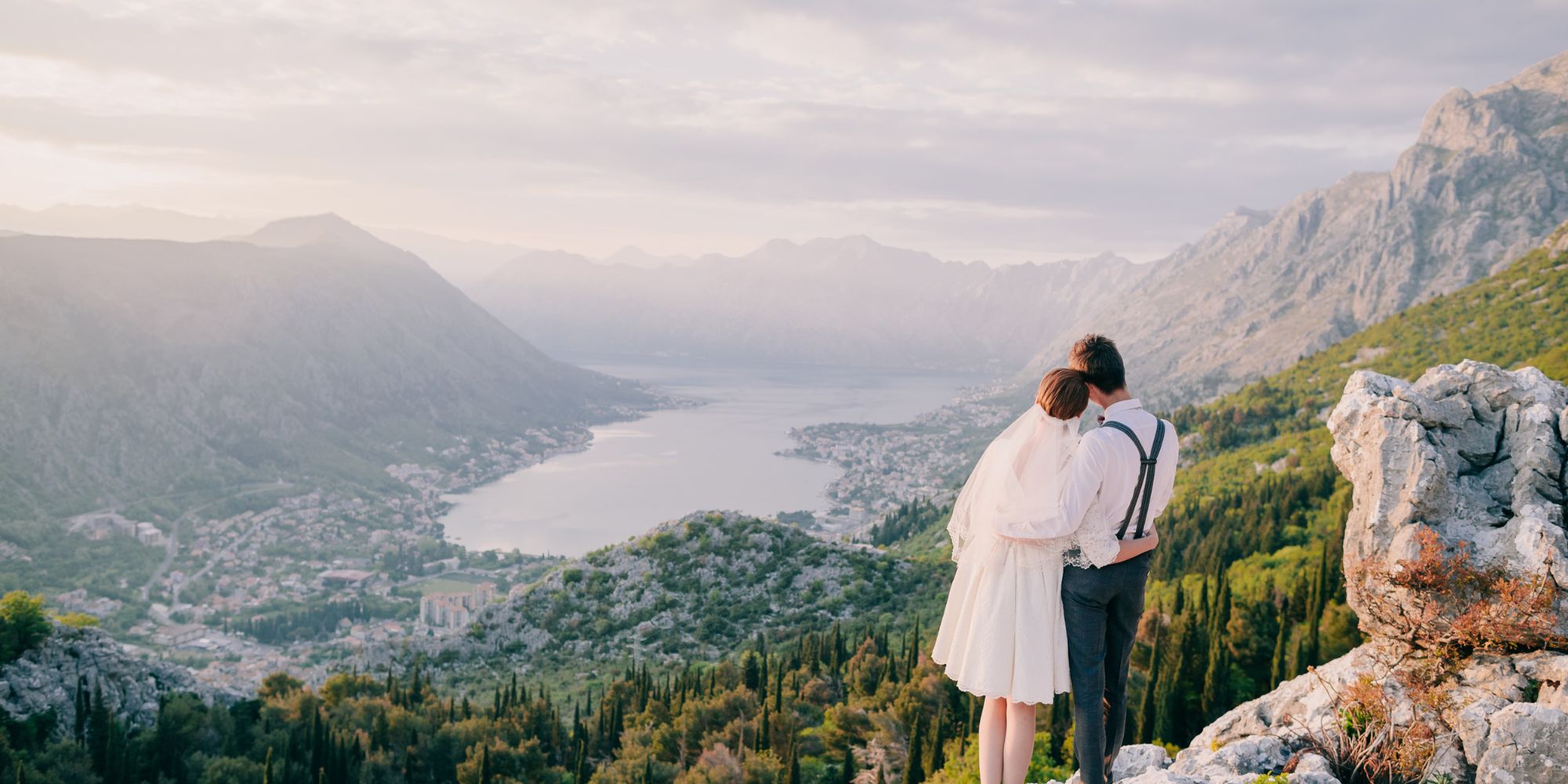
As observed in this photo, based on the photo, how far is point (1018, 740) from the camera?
601 centimetres

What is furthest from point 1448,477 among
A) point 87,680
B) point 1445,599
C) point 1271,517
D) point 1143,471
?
point 87,680

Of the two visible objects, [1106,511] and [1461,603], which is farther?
[1461,603]

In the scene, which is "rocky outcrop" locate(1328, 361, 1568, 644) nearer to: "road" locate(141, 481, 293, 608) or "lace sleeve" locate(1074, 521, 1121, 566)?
"lace sleeve" locate(1074, 521, 1121, 566)

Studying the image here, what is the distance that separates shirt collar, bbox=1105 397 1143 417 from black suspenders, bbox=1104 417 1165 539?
0.10 meters

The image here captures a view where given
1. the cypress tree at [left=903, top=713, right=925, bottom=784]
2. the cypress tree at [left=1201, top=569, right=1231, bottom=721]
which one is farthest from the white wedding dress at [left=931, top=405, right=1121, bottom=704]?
the cypress tree at [left=1201, top=569, right=1231, bottom=721]

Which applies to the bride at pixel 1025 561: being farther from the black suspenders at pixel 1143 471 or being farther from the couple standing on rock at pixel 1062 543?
the black suspenders at pixel 1143 471

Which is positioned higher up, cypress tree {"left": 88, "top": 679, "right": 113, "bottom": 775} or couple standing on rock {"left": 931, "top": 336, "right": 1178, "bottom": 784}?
couple standing on rock {"left": 931, "top": 336, "right": 1178, "bottom": 784}

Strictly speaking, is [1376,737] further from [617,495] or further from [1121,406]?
[617,495]

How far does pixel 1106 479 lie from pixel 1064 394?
0.63 meters

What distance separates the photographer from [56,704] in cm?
3195

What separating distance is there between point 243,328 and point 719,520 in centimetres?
18861

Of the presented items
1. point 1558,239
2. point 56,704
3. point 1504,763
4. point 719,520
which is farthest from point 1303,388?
point 56,704

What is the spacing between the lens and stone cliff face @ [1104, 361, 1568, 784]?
7.04 m

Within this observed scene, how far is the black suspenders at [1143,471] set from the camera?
556 cm
